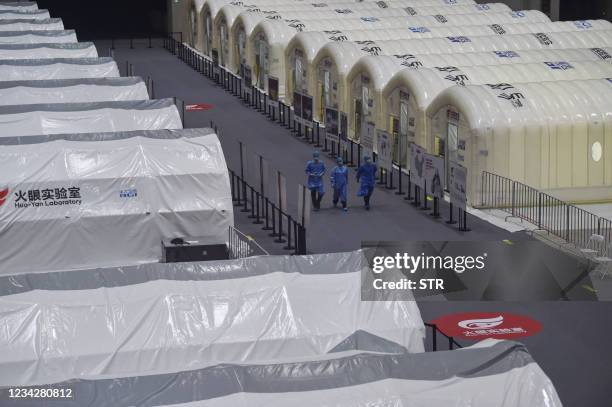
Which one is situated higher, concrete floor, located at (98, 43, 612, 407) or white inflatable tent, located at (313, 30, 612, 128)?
white inflatable tent, located at (313, 30, 612, 128)

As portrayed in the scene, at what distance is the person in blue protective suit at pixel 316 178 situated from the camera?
109 feet

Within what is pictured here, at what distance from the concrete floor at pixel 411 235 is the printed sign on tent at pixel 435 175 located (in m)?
0.76

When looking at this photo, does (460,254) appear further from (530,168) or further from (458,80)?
(458,80)

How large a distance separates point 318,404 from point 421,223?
18.8 meters

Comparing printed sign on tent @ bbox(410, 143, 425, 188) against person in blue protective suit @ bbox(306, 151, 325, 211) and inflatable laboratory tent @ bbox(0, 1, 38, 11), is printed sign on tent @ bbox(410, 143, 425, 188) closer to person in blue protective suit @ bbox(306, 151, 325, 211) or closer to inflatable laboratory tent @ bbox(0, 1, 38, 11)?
person in blue protective suit @ bbox(306, 151, 325, 211)

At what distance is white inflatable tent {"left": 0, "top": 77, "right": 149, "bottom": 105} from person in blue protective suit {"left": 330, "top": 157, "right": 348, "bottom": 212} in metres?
Result: 7.89

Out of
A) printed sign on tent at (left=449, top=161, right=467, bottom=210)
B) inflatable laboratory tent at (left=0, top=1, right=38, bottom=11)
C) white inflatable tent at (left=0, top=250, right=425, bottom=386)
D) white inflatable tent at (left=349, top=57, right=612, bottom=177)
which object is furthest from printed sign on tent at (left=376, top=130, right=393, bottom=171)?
inflatable laboratory tent at (left=0, top=1, right=38, bottom=11)

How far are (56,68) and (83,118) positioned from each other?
33.3ft

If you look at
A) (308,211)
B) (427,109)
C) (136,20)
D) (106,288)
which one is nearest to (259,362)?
(106,288)

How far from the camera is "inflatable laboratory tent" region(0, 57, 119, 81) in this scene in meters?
42.7

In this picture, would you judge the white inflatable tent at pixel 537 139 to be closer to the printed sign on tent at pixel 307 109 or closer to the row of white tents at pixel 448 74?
the row of white tents at pixel 448 74

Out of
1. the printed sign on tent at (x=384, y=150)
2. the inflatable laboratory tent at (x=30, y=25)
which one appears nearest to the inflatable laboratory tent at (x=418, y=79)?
the printed sign on tent at (x=384, y=150)

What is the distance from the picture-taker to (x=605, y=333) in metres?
23.9

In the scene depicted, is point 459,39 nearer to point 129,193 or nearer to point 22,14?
point 129,193
